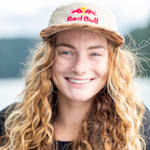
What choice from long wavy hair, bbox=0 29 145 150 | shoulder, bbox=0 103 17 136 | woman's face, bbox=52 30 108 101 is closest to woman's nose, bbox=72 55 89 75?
woman's face, bbox=52 30 108 101

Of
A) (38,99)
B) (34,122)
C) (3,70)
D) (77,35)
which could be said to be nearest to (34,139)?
(34,122)

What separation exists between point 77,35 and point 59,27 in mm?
114

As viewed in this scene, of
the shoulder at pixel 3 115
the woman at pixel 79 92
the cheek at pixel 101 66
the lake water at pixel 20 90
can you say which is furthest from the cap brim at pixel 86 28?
the shoulder at pixel 3 115

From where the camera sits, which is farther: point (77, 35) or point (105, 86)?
point (105, 86)

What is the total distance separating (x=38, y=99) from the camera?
6.86 ft

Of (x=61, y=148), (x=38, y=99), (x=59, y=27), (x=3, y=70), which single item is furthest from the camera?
(x=3, y=70)

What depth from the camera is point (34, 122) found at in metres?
2.06

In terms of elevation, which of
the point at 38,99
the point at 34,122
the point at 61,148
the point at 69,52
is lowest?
the point at 61,148

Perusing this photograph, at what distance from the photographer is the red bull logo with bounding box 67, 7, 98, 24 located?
179 cm

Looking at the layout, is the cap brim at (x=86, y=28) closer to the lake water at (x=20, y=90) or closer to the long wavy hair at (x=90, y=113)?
the long wavy hair at (x=90, y=113)

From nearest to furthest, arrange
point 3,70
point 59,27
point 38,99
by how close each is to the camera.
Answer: point 59,27 < point 38,99 < point 3,70

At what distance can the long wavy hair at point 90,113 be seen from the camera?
1.95m

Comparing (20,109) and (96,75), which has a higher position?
(96,75)

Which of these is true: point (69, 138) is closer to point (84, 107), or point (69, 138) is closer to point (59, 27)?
point (84, 107)
